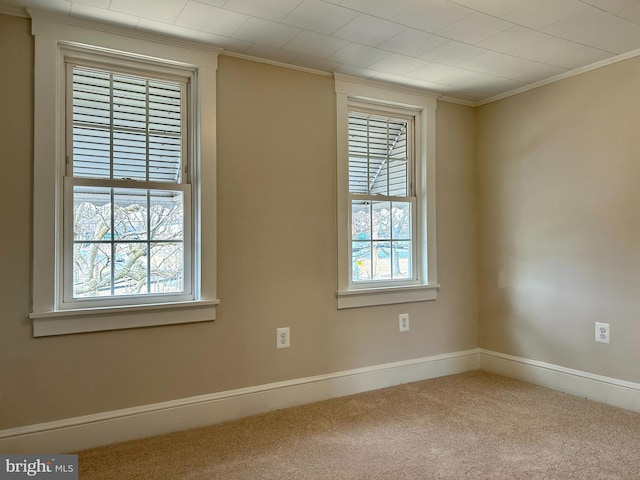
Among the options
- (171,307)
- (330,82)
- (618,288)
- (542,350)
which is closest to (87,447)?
(171,307)

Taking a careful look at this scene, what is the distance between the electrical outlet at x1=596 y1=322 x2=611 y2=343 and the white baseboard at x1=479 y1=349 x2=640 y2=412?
24 centimetres

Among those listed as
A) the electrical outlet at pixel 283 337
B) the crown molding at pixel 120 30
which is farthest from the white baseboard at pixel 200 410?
the crown molding at pixel 120 30

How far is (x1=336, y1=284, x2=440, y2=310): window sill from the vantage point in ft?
10.2

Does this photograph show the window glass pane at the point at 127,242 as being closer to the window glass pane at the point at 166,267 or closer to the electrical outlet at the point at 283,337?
the window glass pane at the point at 166,267

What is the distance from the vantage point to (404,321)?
338 cm

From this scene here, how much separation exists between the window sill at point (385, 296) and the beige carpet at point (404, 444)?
→ 2.13 feet

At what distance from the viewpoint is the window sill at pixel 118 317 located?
7.36 feet

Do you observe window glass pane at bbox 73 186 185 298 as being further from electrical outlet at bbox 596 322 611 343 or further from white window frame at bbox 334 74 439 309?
electrical outlet at bbox 596 322 611 343

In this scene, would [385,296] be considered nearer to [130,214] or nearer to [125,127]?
[130,214]

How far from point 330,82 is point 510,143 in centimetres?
152

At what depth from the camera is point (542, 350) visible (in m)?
3.28

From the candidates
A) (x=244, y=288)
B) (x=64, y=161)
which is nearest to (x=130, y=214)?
(x=64, y=161)

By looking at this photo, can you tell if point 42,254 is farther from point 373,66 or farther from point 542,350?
point 542,350

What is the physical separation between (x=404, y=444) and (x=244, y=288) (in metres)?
1.26
